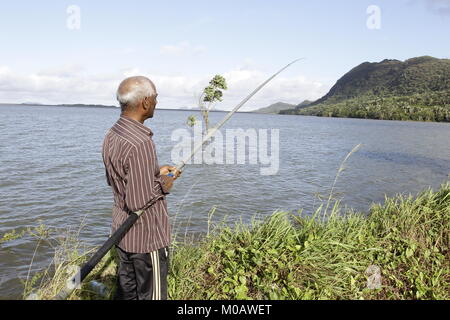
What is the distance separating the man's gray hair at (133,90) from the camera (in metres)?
2.65

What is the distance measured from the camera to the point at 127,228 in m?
2.64

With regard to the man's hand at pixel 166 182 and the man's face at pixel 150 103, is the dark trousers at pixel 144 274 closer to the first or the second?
the man's hand at pixel 166 182

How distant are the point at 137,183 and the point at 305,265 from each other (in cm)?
253

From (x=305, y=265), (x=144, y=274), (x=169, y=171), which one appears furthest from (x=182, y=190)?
(x=144, y=274)

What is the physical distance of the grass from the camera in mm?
3805

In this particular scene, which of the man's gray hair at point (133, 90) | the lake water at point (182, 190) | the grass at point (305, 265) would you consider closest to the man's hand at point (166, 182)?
the man's gray hair at point (133, 90)

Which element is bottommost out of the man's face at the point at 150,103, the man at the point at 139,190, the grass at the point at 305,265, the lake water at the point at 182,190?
the lake water at the point at 182,190

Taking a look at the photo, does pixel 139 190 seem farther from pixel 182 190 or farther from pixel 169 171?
pixel 182 190

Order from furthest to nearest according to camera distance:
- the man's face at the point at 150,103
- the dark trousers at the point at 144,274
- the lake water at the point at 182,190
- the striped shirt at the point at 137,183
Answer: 1. the lake water at the point at 182,190
2. the dark trousers at the point at 144,274
3. the man's face at the point at 150,103
4. the striped shirt at the point at 137,183

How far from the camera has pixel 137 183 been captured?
2.61 m

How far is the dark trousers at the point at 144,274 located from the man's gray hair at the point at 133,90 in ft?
4.52

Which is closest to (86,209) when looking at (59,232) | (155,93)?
(59,232)

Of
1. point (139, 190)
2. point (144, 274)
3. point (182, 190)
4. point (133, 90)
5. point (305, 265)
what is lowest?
point (182, 190)
